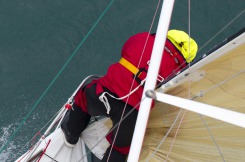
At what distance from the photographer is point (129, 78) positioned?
332cm

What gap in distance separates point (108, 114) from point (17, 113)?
2.02 m

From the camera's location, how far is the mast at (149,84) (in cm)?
251

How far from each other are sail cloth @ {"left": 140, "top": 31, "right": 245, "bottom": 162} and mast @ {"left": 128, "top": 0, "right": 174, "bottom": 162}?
0.48 m

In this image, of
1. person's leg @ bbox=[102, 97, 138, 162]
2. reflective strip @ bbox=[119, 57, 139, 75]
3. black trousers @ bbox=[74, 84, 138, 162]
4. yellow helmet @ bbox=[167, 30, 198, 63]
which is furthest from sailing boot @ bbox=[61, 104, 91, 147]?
yellow helmet @ bbox=[167, 30, 198, 63]

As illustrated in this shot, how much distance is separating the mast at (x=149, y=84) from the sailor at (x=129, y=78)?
0.54 metres

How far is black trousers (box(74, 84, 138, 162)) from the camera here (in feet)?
11.3

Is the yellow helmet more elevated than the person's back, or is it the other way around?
the yellow helmet

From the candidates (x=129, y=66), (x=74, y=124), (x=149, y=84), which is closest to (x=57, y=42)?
(x=74, y=124)

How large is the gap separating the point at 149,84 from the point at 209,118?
769 millimetres

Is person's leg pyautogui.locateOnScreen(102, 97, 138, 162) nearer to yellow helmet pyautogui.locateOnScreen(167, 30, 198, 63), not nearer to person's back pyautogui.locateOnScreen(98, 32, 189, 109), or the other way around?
person's back pyautogui.locateOnScreen(98, 32, 189, 109)

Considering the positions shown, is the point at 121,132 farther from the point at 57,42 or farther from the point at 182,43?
the point at 57,42

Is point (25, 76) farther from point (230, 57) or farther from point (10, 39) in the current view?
point (230, 57)

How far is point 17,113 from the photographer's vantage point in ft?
17.1

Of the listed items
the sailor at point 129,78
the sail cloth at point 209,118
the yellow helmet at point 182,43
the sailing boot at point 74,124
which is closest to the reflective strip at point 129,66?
the sailor at point 129,78
